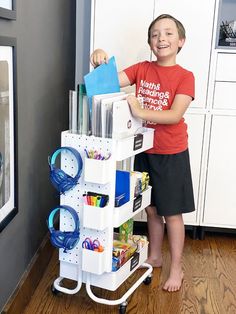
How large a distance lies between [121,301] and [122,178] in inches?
18.4

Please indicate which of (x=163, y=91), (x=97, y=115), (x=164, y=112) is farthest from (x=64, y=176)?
(x=163, y=91)

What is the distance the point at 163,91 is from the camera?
1.77m

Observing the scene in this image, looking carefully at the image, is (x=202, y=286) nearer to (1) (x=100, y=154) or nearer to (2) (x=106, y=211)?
(2) (x=106, y=211)

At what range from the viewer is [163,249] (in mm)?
2238

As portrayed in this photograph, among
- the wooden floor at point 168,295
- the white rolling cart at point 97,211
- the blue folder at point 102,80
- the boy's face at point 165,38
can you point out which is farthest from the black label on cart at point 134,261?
the boy's face at point 165,38

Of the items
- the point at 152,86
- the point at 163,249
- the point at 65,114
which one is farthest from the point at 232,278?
the point at 65,114

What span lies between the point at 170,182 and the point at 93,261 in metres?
0.52

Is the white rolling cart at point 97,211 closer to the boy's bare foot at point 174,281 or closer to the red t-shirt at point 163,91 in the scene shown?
the red t-shirt at point 163,91

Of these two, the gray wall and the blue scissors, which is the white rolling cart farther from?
the gray wall

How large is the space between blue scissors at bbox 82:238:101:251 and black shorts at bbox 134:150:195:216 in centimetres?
43

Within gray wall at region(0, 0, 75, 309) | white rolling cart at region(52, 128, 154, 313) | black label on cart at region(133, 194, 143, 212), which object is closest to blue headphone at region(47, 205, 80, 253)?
white rolling cart at region(52, 128, 154, 313)

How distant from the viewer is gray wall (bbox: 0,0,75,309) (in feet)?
4.87

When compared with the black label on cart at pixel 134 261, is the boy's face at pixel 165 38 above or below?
above

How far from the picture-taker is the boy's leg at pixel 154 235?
1.99 m
